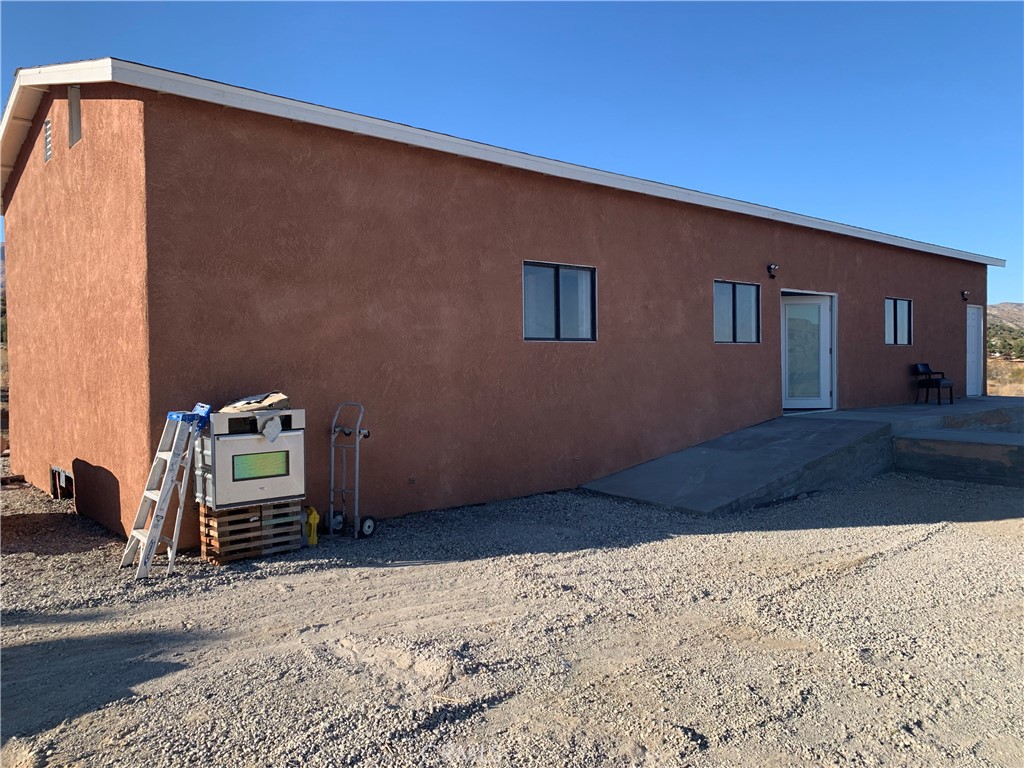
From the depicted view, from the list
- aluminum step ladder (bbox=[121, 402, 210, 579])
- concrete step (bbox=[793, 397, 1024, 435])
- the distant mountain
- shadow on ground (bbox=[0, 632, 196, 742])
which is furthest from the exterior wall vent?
the distant mountain

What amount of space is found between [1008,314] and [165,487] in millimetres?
107577

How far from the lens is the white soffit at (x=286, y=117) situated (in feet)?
21.8

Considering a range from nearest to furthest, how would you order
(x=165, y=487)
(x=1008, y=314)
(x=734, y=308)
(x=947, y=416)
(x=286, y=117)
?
(x=165, y=487) < (x=286, y=117) < (x=734, y=308) < (x=947, y=416) < (x=1008, y=314)

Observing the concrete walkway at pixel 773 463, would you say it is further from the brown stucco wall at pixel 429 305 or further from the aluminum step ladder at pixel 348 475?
the aluminum step ladder at pixel 348 475

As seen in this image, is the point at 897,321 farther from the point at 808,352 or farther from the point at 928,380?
the point at 808,352

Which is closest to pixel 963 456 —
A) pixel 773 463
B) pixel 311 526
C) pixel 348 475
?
pixel 773 463

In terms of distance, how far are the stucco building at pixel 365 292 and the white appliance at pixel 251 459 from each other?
0.78 meters

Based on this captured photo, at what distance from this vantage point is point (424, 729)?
359 cm

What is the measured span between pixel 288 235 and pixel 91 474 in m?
3.49

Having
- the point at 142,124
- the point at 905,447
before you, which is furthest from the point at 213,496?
the point at 905,447

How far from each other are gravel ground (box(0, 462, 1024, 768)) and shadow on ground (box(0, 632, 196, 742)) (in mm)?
16

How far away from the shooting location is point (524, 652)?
4562 mm

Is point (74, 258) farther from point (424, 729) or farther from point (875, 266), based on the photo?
point (875, 266)

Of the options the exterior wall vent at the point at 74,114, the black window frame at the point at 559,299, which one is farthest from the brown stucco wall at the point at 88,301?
the black window frame at the point at 559,299
